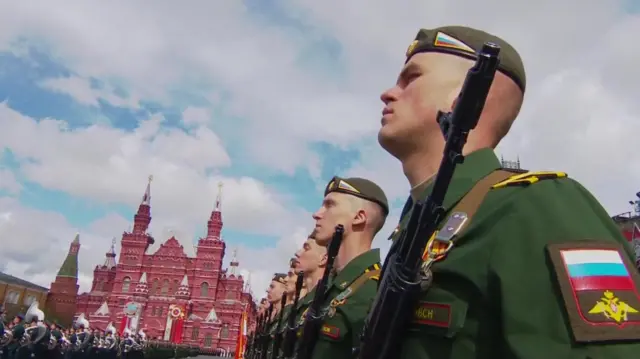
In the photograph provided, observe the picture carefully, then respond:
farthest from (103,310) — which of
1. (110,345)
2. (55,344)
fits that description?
(55,344)

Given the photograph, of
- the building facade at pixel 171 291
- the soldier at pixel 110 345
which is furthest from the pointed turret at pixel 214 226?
the soldier at pixel 110 345

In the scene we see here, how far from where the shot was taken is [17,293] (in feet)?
214

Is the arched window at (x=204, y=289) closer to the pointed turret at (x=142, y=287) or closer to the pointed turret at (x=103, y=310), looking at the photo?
the pointed turret at (x=142, y=287)

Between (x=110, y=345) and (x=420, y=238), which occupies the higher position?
(x=110, y=345)

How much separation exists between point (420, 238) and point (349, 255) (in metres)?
3.26

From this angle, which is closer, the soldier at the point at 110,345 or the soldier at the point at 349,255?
the soldier at the point at 349,255

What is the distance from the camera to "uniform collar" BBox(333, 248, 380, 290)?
13.4 ft

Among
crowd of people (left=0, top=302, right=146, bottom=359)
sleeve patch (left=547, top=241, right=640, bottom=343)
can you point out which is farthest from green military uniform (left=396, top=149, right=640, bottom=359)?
crowd of people (left=0, top=302, right=146, bottom=359)

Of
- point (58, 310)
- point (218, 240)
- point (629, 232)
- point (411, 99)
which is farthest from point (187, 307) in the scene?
point (411, 99)

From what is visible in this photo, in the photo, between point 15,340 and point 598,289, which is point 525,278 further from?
point 15,340

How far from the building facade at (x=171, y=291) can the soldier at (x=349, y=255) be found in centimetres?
5280

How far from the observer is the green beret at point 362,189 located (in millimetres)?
4852

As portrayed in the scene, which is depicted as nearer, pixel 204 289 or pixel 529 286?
pixel 529 286

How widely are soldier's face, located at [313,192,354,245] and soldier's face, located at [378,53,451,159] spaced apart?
8.63 feet
